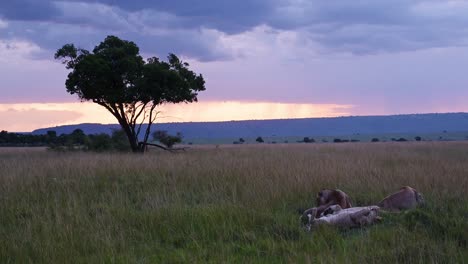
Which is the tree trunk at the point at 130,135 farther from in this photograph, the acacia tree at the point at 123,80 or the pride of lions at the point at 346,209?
the pride of lions at the point at 346,209

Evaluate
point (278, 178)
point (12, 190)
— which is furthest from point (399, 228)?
point (12, 190)

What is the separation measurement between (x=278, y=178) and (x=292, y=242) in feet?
15.5

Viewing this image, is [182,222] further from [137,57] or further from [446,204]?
[137,57]

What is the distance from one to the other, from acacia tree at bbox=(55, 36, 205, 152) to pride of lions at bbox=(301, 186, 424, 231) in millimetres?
19674

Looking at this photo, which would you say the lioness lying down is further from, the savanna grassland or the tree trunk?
the tree trunk

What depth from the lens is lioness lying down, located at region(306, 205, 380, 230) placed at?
7426 mm

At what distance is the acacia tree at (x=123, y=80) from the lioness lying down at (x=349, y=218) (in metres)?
20.5

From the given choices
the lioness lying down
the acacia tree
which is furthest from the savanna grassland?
the acacia tree

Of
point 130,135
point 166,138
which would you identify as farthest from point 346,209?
point 166,138

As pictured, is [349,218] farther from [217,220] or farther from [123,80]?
[123,80]

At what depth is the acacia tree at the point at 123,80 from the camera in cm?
2714

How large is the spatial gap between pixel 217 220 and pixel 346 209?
1886 mm

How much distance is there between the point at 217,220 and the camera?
7.78 meters

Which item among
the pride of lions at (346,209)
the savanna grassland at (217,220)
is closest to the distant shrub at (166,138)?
the savanna grassland at (217,220)
